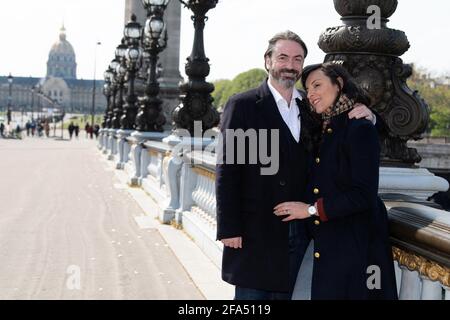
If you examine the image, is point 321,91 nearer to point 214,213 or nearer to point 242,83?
point 214,213

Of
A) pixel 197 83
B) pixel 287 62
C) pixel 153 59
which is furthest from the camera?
pixel 153 59

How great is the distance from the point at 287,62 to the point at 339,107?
1.61ft

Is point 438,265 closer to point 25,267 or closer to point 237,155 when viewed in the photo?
point 237,155

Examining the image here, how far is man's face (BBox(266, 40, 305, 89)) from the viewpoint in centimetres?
393

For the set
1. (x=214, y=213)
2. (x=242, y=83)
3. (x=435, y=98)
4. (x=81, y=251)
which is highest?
(x=242, y=83)

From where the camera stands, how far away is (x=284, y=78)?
398 cm

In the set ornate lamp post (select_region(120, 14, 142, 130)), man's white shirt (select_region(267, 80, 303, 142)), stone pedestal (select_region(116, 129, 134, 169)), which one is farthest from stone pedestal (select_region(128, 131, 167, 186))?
man's white shirt (select_region(267, 80, 303, 142))

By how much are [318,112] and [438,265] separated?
0.98 metres

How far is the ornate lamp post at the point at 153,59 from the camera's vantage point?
15.7 metres

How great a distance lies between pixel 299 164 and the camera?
391 centimetres

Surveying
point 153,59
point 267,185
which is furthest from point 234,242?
point 153,59

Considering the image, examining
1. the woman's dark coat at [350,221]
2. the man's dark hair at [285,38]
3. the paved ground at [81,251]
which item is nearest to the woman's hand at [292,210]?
the woman's dark coat at [350,221]

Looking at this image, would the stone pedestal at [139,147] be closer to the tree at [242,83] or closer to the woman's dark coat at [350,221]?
the woman's dark coat at [350,221]
